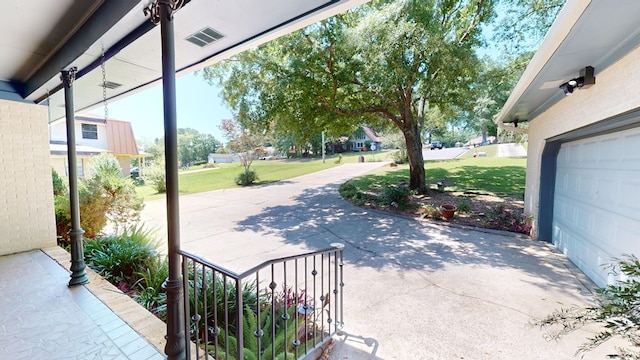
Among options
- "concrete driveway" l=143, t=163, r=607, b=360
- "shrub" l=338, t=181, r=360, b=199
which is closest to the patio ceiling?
"concrete driveway" l=143, t=163, r=607, b=360

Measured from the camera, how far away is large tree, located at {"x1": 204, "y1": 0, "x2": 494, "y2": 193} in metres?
6.21

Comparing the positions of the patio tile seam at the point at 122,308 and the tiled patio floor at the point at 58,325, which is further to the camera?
the patio tile seam at the point at 122,308

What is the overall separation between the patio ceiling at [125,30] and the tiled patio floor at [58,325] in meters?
2.52

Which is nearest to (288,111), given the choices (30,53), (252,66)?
(252,66)

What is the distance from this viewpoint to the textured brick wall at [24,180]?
429 centimetres

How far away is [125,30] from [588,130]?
229 inches

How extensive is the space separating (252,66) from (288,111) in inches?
68.9

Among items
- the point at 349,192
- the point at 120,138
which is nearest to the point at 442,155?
the point at 349,192

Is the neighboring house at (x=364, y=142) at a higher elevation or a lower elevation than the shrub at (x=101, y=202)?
higher

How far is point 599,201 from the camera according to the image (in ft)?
12.7

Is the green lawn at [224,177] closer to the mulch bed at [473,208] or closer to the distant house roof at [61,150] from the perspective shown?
the distant house roof at [61,150]

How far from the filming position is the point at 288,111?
29.0 ft

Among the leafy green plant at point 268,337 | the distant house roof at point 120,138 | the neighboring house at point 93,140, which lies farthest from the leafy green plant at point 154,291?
the distant house roof at point 120,138

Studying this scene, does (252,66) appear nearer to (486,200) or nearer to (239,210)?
(239,210)
